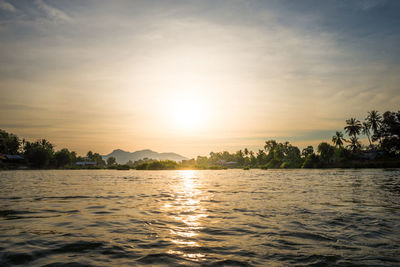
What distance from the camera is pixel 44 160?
113 metres

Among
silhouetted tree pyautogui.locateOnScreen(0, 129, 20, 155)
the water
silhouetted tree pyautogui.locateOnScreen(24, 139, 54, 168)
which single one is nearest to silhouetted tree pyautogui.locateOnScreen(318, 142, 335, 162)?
the water

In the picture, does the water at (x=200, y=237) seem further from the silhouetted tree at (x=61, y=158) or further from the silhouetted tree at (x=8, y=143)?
the silhouetted tree at (x=61, y=158)

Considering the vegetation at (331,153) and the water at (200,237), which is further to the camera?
the vegetation at (331,153)

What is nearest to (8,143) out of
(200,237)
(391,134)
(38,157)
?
(38,157)

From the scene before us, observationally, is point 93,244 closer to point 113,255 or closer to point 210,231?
point 113,255

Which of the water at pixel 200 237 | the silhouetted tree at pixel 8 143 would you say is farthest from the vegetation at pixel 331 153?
the water at pixel 200 237

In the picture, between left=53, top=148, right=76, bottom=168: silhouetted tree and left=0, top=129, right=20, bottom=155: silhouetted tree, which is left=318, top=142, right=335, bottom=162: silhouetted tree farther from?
left=0, top=129, right=20, bottom=155: silhouetted tree

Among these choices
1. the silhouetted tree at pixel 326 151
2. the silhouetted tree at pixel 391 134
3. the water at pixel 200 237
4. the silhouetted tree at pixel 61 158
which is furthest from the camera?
the silhouetted tree at pixel 61 158

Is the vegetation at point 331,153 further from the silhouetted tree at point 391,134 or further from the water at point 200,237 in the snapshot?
the water at point 200,237

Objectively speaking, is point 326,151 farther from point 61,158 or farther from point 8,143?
point 8,143

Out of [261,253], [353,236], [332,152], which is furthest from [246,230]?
[332,152]

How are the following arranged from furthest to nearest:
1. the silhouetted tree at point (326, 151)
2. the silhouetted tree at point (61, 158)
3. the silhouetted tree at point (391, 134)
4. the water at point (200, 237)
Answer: the silhouetted tree at point (61, 158), the silhouetted tree at point (326, 151), the silhouetted tree at point (391, 134), the water at point (200, 237)

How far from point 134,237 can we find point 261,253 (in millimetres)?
3126

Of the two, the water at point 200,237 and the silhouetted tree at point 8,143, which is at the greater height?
the silhouetted tree at point 8,143
